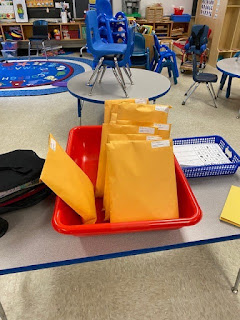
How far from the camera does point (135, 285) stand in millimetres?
1371

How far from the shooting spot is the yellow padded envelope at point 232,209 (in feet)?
3.17

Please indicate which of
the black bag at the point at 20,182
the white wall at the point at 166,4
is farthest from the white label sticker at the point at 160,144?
the white wall at the point at 166,4

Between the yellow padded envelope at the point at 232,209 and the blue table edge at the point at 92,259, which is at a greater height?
the yellow padded envelope at the point at 232,209

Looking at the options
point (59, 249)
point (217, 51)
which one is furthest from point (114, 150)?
point (217, 51)

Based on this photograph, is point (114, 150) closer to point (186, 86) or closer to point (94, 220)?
point (94, 220)

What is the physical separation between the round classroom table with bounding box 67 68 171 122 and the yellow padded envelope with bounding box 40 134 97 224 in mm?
1431

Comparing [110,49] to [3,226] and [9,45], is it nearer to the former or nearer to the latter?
[3,226]

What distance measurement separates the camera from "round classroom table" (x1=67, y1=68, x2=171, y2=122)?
2.34 meters

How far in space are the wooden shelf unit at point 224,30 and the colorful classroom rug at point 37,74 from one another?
2.75 meters

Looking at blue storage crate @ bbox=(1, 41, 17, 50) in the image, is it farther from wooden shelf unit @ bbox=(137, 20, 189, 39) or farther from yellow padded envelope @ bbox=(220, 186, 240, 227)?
yellow padded envelope @ bbox=(220, 186, 240, 227)

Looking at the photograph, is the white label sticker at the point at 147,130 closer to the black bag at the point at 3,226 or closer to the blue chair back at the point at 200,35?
the black bag at the point at 3,226

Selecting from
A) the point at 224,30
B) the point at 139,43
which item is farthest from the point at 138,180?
the point at 224,30

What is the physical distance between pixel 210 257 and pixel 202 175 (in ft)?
2.14

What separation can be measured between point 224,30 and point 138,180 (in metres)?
5.53
